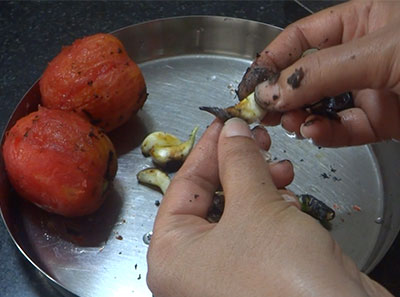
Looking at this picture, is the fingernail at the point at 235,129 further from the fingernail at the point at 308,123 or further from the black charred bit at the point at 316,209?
the black charred bit at the point at 316,209

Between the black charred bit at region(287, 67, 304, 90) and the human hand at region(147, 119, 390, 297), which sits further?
the black charred bit at region(287, 67, 304, 90)

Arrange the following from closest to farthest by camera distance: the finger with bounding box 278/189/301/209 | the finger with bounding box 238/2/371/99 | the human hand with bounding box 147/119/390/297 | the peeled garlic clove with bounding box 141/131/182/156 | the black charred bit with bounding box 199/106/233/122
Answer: the human hand with bounding box 147/119/390/297 → the finger with bounding box 278/189/301/209 → the black charred bit with bounding box 199/106/233/122 → the finger with bounding box 238/2/371/99 → the peeled garlic clove with bounding box 141/131/182/156

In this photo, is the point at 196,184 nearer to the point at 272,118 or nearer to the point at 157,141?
the point at 272,118

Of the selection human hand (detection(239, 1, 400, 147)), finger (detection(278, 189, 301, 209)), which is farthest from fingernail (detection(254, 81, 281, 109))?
finger (detection(278, 189, 301, 209))

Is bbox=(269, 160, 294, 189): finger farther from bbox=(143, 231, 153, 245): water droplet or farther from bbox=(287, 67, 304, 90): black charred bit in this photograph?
bbox=(143, 231, 153, 245): water droplet

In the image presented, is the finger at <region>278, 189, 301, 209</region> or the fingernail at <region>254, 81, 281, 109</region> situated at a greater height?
the fingernail at <region>254, 81, 281, 109</region>

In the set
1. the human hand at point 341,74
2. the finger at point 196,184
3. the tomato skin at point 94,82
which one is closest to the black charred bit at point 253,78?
the human hand at point 341,74

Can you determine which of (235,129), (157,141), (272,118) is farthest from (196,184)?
(157,141)
